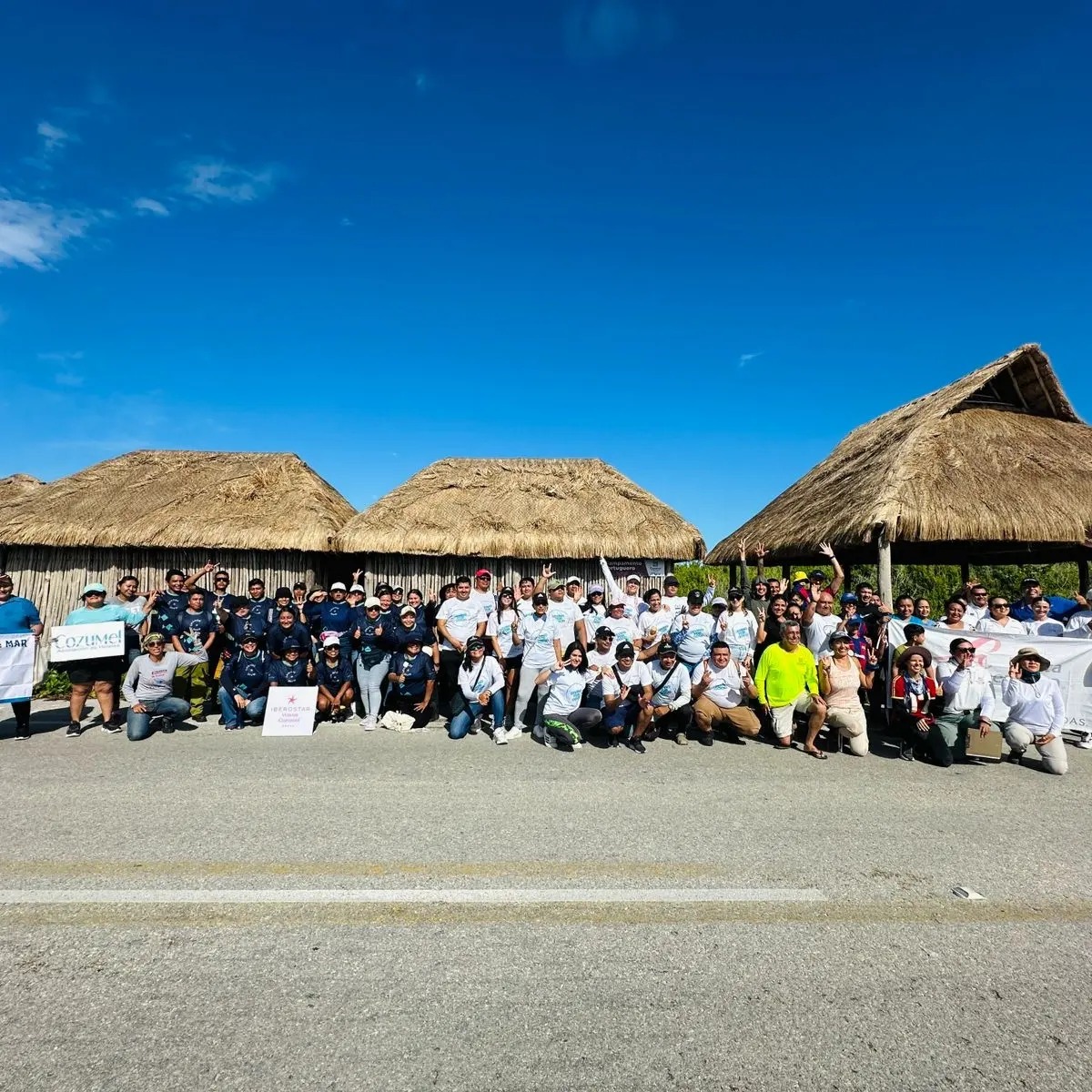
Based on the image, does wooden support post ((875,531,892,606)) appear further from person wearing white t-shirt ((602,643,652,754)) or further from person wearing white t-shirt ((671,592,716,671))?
person wearing white t-shirt ((602,643,652,754))

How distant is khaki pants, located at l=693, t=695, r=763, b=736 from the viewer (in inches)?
304

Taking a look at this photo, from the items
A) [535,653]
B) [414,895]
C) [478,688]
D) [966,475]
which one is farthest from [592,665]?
[966,475]

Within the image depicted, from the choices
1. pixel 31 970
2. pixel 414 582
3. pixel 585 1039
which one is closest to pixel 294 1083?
pixel 585 1039

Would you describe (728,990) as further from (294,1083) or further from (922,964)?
(294,1083)

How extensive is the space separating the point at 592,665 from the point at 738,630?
2187mm

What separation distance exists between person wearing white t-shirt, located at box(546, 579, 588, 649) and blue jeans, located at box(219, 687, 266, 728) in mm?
4103

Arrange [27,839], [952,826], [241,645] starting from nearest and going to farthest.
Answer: [27,839], [952,826], [241,645]

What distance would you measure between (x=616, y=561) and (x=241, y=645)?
302 inches

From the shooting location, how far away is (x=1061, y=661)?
792 centimetres

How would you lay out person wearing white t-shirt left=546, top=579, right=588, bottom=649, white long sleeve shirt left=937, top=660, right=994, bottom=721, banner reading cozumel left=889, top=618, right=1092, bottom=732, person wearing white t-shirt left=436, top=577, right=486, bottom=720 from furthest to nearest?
person wearing white t-shirt left=436, top=577, right=486, bottom=720
person wearing white t-shirt left=546, top=579, right=588, bottom=649
banner reading cozumel left=889, top=618, right=1092, bottom=732
white long sleeve shirt left=937, top=660, right=994, bottom=721

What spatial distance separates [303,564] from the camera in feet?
44.2

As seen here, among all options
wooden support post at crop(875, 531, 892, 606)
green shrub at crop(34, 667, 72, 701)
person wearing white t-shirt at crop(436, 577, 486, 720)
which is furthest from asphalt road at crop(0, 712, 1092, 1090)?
green shrub at crop(34, 667, 72, 701)

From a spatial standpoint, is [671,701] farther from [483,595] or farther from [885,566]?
[885,566]

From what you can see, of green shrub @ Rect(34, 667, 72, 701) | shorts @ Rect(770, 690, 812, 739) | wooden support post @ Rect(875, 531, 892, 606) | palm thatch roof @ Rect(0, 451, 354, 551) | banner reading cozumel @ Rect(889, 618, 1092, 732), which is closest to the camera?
shorts @ Rect(770, 690, 812, 739)
